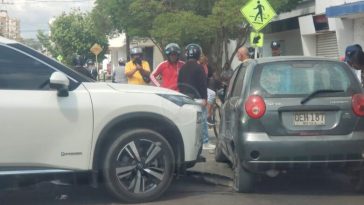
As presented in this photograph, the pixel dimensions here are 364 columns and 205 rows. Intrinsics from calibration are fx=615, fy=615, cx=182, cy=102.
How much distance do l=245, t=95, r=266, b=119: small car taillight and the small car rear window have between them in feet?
0.45

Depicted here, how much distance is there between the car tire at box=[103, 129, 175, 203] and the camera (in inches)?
257

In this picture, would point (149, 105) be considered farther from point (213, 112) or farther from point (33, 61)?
point (213, 112)

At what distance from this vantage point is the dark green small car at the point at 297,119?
6711mm

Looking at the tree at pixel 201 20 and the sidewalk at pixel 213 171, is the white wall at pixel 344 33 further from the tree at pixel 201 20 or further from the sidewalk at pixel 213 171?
the sidewalk at pixel 213 171

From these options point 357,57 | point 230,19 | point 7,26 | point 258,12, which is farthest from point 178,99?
point 7,26

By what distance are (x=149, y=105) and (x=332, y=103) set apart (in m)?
2.04

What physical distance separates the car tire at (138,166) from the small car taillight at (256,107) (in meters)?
0.97

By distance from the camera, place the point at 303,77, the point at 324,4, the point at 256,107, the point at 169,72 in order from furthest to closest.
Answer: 1. the point at 324,4
2. the point at 169,72
3. the point at 303,77
4. the point at 256,107

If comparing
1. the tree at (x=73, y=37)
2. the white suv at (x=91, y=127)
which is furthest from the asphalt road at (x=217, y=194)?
the tree at (x=73, y=37)

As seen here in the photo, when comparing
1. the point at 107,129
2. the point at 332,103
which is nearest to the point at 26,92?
the point at 107,129

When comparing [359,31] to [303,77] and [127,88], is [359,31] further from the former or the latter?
[127,88]

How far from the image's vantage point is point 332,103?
6852mm

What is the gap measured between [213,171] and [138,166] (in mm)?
2246

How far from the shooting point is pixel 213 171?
28.5 feet
